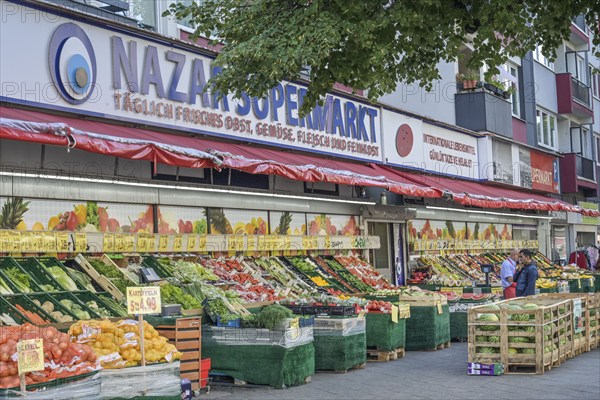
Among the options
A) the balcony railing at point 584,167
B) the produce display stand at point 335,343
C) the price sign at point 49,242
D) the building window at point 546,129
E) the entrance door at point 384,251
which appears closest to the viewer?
the price sign at point 49,242

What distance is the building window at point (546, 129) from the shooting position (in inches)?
1411

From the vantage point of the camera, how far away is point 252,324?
1170 cm

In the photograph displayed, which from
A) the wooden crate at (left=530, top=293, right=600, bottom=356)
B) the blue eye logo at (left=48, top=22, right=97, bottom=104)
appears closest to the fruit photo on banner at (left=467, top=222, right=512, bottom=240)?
the wooden crate at (left=530, top=293, right=600, bottom=356)

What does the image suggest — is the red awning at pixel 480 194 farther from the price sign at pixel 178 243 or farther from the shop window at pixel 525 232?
the price sign at pixel 178 243

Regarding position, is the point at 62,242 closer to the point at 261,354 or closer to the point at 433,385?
the point at 261,354

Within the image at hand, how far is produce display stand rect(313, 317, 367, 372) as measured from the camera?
42.6ft

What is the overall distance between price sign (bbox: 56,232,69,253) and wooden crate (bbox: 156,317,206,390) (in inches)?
81.1

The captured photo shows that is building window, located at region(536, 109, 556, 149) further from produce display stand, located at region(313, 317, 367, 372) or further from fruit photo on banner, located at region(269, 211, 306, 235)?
produce display stand, located at region(313, 317, 367, 372)

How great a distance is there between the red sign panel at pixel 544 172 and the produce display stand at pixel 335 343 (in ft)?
66.8

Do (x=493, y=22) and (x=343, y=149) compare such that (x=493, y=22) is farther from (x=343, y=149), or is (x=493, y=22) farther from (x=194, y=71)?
(x=343, y=149)

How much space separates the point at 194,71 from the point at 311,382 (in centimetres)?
585

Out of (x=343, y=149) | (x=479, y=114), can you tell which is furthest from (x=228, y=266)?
(x=479, y=114)

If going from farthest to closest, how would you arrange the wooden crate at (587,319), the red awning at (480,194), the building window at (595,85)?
the building window at (595,85) → the red awning at (480,194) → the wooden crate at (587,319)

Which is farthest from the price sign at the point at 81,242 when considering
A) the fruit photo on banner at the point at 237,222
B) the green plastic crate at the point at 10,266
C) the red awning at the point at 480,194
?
the red awning at the point at 480,194
